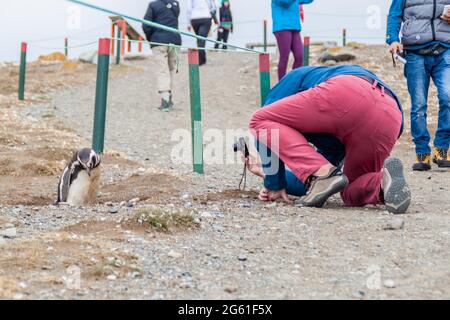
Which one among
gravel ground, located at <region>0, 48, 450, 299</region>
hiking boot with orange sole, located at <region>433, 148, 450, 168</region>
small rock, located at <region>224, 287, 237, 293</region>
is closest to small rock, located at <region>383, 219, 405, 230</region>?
gravel ground, located at <region>0, 48, 450, 299</region>

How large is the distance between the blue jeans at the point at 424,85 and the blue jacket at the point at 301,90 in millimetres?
2118

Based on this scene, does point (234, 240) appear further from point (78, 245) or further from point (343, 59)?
point (343, 59)

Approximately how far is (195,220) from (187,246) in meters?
0.50

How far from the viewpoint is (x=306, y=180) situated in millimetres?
4875

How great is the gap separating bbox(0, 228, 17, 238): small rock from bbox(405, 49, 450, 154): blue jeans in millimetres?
3999

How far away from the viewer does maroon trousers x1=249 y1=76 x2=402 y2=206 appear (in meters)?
4.61

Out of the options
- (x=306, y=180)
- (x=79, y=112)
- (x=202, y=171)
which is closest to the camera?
(x=306, y=180)

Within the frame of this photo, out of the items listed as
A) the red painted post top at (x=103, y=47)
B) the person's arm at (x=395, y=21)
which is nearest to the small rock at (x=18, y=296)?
the red painted post top at (x=103, y=47)

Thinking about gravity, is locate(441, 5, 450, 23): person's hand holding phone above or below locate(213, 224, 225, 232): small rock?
above

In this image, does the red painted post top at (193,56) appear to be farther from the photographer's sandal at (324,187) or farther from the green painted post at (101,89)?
the photographer's sandal at (324,187)

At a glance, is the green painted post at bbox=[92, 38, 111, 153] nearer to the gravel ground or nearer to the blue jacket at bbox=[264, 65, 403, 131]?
the gravel ground

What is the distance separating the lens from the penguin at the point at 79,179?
5.30 meters

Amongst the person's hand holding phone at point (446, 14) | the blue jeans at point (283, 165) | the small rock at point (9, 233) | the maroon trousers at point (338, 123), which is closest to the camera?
the small rock at point (9, 233)
